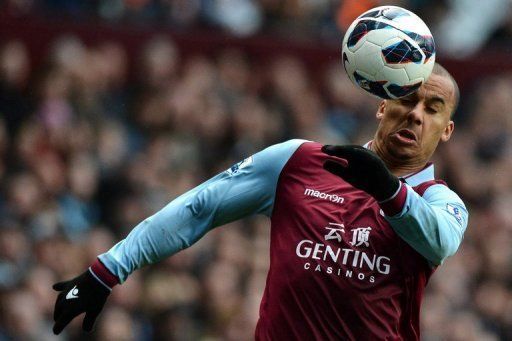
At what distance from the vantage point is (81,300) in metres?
5.68

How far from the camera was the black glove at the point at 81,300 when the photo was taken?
5672mm

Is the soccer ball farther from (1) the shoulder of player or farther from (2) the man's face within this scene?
(1) the shoulder of player

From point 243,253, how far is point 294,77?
9.43 feet

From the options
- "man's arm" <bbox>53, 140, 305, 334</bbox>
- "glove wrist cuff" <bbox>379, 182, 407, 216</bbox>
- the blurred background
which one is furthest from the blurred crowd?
"glove wrist cuff" <bbox>379, 182, 407, 216</bbox>

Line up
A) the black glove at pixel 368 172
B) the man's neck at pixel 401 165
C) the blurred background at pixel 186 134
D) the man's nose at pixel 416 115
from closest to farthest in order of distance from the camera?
the black glove at pixel 368 172, the man's nose at pixel 416 115, the man's neck at pixel 401 165, the blurred background at pixel 186 134

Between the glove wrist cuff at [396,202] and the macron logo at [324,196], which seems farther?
the macron logo at [324,196]

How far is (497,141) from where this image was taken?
1404cm

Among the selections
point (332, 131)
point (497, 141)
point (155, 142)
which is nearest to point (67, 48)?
point (155, 142)

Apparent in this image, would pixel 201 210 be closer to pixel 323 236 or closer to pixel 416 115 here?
pixel 323 236

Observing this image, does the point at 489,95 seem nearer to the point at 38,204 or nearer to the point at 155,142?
the point at 155,142

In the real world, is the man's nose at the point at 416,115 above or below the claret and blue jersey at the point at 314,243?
above

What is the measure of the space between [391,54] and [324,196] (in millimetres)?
780

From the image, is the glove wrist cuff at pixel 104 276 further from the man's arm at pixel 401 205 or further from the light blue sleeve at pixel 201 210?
the man's arm at pixel 401 205

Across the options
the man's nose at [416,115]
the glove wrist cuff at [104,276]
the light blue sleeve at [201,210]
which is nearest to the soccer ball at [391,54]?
the man's nose at [416,115]
